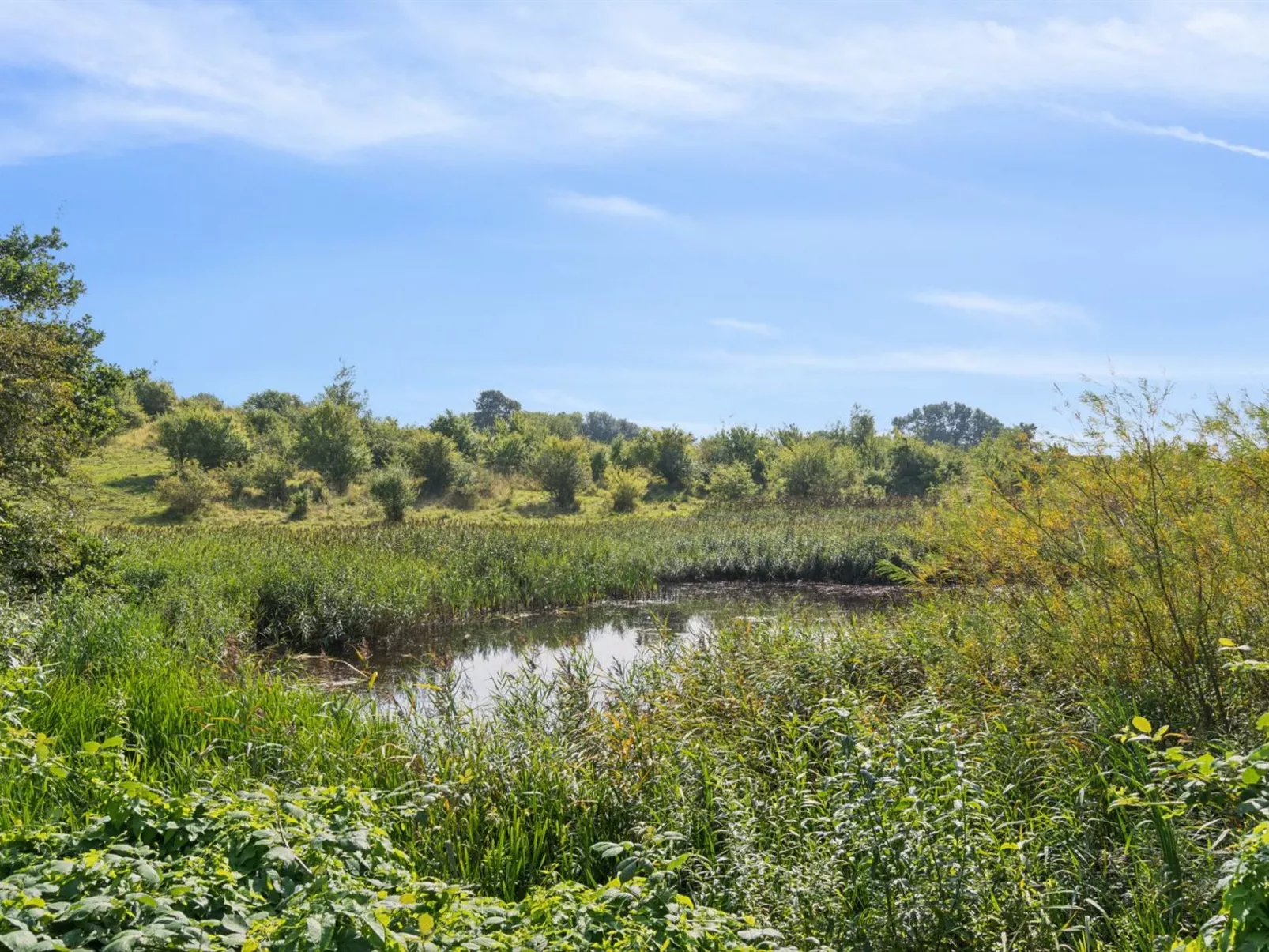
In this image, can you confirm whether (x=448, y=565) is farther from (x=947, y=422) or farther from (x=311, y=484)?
(x=947, y=422)

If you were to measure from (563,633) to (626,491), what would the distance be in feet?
61.5

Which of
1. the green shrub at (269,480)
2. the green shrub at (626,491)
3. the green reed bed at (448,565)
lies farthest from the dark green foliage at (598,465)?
the green reed bed at (448,565)

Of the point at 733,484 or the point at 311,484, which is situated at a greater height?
the point at 733,484

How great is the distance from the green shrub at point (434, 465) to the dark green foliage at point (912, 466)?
1868 cm

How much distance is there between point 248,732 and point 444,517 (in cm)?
2196

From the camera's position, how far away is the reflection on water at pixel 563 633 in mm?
9492

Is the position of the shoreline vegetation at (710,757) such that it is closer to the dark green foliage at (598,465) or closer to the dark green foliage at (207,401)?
the dark green foliage at (598,465)

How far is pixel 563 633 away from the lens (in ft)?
40.2

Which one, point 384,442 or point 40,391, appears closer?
point 40,391

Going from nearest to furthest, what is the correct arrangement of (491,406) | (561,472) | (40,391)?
(40,391) < (561,472) < (491,406)

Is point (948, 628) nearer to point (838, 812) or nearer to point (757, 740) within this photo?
point (757, 740)

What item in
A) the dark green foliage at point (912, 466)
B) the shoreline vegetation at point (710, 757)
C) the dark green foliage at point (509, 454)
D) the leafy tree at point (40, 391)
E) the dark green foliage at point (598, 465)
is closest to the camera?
the shoreline vegetation at point (710, 757)

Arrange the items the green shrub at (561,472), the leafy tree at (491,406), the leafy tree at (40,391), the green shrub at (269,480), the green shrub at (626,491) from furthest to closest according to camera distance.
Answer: the leafy tree at (491,406) < the green shrub at (561,472) < the green shrub at (626,491) < the green shrub at (269,480) < the leafy tree at (40,391)

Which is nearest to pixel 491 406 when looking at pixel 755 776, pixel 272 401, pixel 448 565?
pixel 272 401
